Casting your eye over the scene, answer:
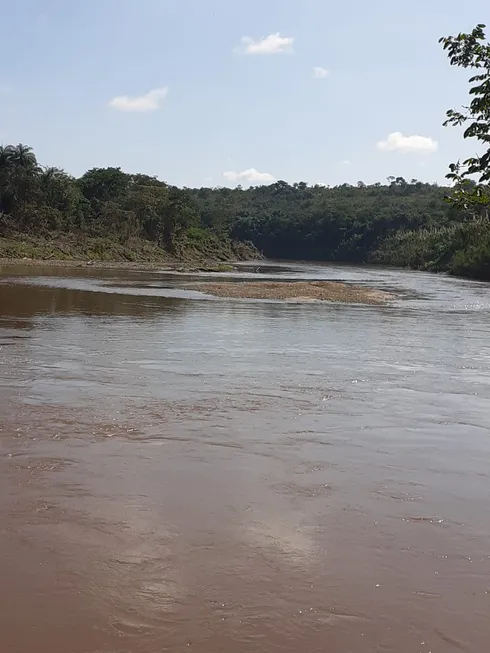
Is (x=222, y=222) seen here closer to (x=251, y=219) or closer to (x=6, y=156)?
(x=251, y=219)

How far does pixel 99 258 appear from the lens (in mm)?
64938

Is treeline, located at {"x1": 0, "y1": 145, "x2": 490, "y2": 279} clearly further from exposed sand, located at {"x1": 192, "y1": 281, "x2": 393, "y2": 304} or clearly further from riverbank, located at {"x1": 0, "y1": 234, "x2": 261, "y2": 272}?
exposed sand, located at {"x1": 192, "y1": 281, "x2": 393, "y2": 304}

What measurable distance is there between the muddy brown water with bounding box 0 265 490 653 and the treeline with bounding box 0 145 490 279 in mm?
5617

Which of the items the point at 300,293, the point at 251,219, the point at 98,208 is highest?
the point at 251,219

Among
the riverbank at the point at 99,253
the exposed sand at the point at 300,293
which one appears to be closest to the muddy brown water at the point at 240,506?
the exposed sand at the point at 300,293

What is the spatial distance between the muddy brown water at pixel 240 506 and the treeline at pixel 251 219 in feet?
18.4

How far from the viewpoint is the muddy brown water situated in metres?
3.86

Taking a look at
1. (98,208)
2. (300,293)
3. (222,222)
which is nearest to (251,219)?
(222,222)

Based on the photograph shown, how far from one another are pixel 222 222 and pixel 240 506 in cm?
10490

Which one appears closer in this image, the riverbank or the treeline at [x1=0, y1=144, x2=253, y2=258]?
the riverbank

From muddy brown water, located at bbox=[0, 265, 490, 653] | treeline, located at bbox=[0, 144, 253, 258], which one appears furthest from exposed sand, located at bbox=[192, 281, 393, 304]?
treeline, located at bbox=[0, 144, 253, 258]

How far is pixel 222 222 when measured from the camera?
109m

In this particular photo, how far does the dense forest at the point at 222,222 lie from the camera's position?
2253 inches

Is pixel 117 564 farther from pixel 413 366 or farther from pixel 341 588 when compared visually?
pixel 413 366
